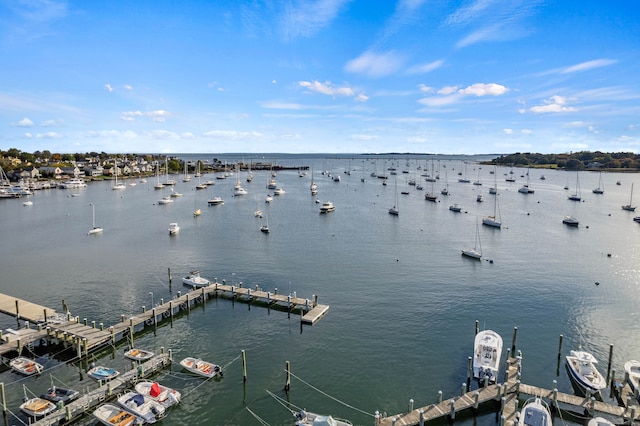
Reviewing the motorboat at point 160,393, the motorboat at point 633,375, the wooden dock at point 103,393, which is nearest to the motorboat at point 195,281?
the wooden dock at point 103,393

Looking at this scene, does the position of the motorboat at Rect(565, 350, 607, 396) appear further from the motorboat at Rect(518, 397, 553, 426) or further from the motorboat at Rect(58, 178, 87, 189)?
the motorboat at Rect(58, 178, 87, 189)

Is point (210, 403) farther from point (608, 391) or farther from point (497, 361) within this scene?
point (608, 391)

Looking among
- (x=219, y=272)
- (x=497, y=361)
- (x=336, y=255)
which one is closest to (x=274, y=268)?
(x=219, y=272)

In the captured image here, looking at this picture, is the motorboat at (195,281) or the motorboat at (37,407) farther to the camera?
the motorboat at (195,281)

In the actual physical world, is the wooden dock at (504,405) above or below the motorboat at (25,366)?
above

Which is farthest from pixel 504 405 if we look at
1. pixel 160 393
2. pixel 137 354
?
pixel 137 354

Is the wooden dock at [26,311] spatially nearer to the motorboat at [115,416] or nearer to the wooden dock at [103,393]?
the wooden dock at [103,393]
